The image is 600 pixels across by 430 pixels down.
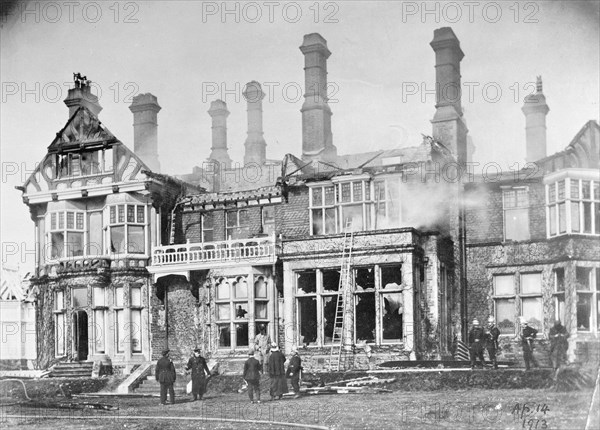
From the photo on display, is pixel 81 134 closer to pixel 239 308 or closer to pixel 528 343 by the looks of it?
pixel 239 308

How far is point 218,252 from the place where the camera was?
16.9 metres

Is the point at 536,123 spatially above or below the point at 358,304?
above

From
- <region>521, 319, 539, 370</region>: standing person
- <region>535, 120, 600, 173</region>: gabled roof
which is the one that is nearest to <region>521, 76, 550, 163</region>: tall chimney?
<region>535, 120, 600, 173</region>: gabled roof

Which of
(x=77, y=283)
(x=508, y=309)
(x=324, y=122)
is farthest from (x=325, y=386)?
(x=77, y=283)

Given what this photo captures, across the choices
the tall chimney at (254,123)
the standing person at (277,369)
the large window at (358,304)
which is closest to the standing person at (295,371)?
the standing person at (277,369)

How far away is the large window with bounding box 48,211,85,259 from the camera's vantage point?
58.3 ft

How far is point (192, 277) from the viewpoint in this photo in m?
16.8

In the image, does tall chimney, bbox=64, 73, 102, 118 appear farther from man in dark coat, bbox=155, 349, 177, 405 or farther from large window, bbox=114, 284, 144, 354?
man in dark coat, bbox=155, 349, 177, 405

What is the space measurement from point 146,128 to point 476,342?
21.6ft

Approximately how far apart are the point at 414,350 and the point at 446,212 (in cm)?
238

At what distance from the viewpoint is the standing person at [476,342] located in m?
14.0

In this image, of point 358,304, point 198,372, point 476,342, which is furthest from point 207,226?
point 476,342

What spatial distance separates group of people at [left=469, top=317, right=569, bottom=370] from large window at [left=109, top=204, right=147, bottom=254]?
6522mm

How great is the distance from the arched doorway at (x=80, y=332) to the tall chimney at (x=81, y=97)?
4296mm
